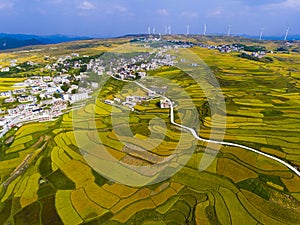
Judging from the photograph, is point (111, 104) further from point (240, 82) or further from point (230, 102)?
point (240, 82)

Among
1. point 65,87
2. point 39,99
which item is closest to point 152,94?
point 65,87

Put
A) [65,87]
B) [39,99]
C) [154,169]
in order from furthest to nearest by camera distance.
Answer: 1. [65,87]
2. [39,99]
3. [154,169]

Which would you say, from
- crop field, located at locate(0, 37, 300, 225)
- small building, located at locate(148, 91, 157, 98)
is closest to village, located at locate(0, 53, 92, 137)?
crop field, located at locate(0, 37, 300, 225)

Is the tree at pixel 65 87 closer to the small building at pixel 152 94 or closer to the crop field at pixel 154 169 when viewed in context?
the crop field at pixel 154 169

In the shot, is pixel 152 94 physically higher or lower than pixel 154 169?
lower

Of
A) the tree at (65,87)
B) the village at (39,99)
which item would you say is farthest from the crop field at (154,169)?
the tree at (65,87)

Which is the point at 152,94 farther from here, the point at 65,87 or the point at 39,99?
the point at 39,99

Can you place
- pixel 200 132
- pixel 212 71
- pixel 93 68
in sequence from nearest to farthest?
pixel 200 132, pixel 212 71, pixel 93 68

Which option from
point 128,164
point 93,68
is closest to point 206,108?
point 128,164
